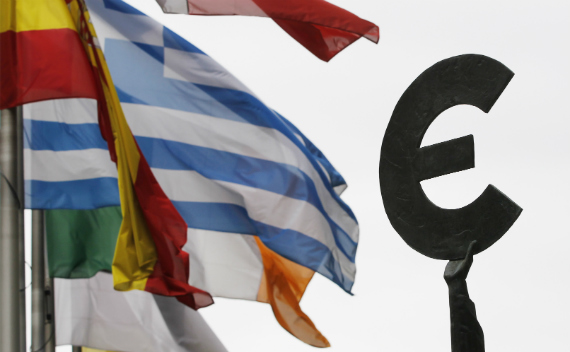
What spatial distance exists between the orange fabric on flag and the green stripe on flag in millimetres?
1748

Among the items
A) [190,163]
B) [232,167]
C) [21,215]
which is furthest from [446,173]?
[232,167]

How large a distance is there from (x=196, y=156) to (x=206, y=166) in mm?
150

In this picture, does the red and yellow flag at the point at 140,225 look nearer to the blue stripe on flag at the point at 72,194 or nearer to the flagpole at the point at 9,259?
the flagpole at the point at 9,259

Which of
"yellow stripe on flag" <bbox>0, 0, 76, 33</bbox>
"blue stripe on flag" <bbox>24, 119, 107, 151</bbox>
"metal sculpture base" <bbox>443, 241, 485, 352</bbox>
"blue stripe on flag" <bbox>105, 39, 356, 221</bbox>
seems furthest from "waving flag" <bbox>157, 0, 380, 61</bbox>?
"metal sculpture base" <bbox>443, 241, 485, 352</bbox>

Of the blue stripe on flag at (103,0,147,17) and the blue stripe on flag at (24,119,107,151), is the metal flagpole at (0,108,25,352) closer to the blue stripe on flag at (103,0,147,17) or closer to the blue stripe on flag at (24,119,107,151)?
the blue stripe on flag at (24,119,107,151)

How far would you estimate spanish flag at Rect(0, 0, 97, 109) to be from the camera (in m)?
8.02

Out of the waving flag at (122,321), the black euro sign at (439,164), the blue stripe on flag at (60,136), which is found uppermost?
the black euro sign at (439,164)

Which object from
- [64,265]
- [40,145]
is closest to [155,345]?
[64,265]

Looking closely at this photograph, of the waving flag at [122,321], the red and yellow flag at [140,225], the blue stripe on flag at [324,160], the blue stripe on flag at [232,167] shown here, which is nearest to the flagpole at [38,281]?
the waving flag at [122,321]

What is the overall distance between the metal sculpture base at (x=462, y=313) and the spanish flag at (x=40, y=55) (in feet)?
13.7

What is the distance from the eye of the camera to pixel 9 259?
26.2 ft

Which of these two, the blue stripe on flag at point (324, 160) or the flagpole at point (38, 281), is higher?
the blue stripe on flag at point (324, 160)

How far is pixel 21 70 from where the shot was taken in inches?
319

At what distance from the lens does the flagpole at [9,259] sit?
796cm
